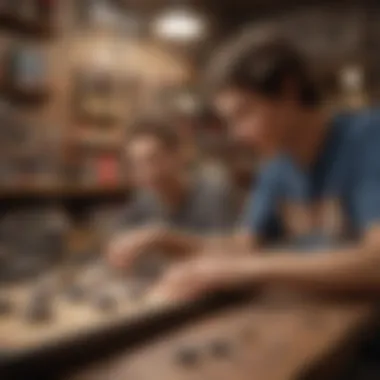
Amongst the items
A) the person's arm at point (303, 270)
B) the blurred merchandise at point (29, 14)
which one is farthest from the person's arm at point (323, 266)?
the blurred merchandise at point (29, 14)

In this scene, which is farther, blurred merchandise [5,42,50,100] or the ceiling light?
the ceiling light

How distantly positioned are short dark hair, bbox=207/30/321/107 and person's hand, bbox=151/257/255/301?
241 mm

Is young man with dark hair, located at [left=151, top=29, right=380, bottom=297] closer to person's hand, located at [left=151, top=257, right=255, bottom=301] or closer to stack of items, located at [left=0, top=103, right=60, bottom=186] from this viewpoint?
person's hand, located at [left=151, top=257, right=255, bottom=301]

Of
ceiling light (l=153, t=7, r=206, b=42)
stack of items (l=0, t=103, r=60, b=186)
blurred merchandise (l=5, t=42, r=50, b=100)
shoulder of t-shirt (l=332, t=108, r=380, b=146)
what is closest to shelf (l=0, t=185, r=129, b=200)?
stack of items (l=0, t=103, r=60, b=186)

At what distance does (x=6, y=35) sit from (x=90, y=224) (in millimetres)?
262

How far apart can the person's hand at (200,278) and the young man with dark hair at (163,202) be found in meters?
0.03

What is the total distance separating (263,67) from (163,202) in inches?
9.2

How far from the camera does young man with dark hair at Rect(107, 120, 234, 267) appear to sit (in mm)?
1076

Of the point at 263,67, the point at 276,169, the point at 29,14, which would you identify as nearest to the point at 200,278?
the point at 276,169

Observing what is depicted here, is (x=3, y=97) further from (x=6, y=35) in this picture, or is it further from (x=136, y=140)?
(x=136, y=140)

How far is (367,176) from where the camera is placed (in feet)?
3.84

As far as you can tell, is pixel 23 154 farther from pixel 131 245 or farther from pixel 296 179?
pixel 296 179

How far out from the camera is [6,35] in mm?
987

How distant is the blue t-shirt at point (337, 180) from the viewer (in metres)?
Result: 1.15
